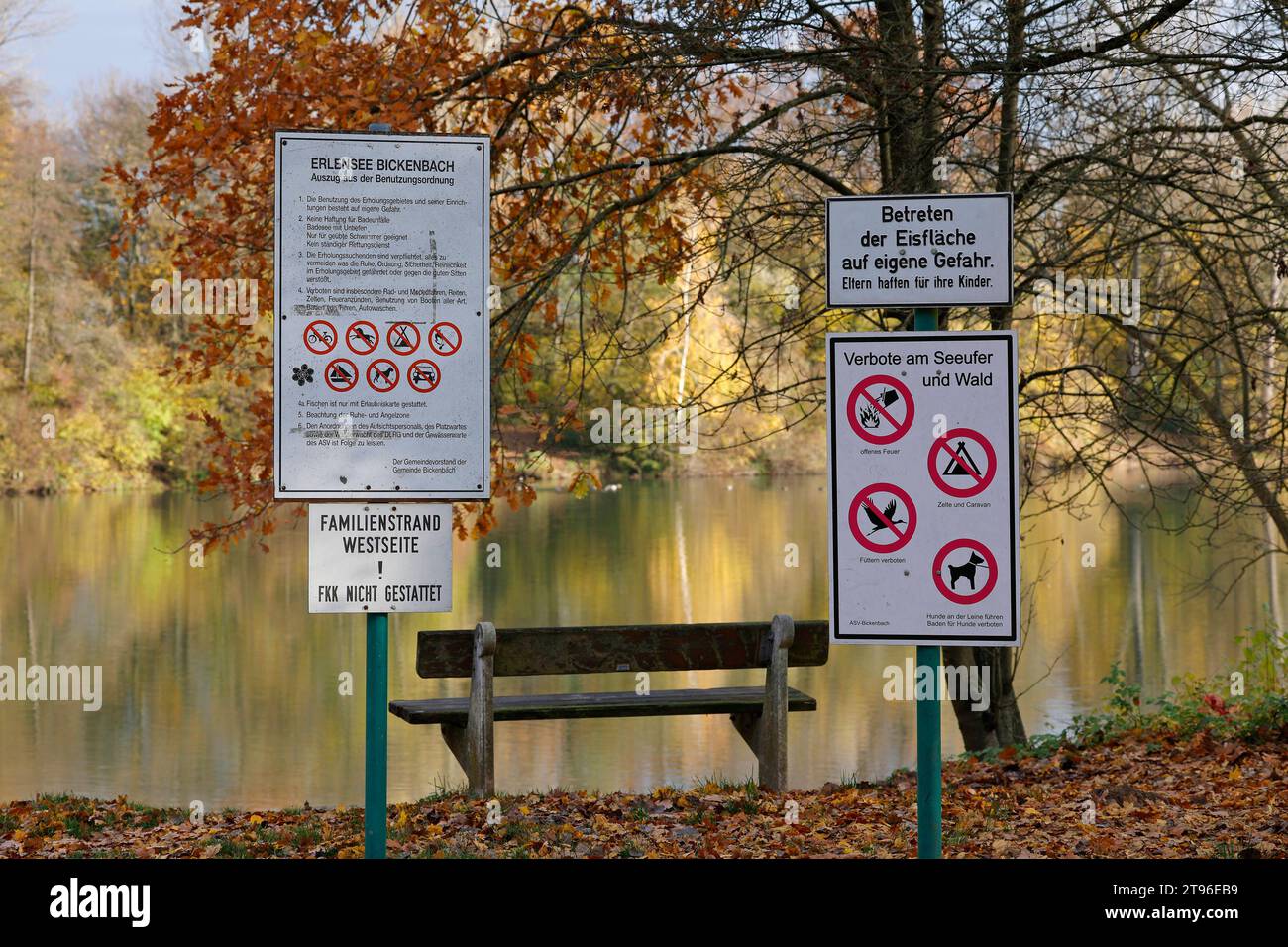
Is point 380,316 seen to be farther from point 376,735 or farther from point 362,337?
point 376,735

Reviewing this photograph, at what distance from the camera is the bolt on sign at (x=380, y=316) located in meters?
4.15

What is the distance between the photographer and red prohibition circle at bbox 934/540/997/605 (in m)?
4.01

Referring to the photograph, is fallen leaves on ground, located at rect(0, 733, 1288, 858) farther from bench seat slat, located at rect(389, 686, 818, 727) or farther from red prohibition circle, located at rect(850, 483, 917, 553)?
red prohibition circle, located at rect(850, 483, 917, 553)

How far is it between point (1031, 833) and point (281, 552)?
88.0 feet

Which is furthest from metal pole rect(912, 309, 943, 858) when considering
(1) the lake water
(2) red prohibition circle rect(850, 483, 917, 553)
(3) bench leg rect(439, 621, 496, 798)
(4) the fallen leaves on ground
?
(1) the lake water

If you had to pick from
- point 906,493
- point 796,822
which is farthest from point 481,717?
point 906,493

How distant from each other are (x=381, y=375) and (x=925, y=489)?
1.56 meters

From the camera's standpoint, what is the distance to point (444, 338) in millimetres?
4199

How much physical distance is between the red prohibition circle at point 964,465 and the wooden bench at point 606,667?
4449mm

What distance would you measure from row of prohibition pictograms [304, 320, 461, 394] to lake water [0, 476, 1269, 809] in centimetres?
565

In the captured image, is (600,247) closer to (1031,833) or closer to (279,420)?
(1031,833)

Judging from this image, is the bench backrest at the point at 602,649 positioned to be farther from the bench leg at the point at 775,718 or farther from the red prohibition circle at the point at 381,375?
the red prohibition circle at the point at 381,375
